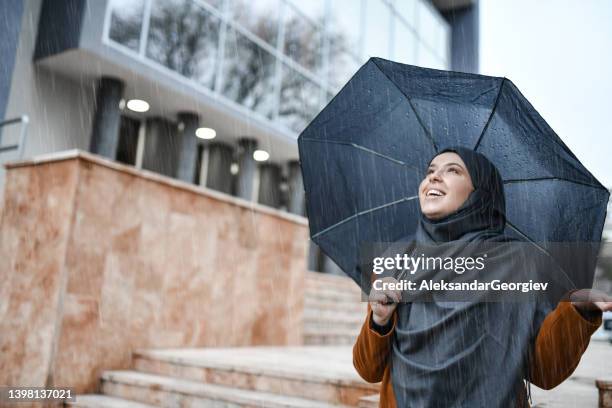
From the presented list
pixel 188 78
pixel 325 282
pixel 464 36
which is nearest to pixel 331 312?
pixel 325 282

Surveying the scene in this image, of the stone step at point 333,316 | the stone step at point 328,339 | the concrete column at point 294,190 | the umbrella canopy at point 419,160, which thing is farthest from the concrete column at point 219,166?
the umbrella canopy at point 419,160

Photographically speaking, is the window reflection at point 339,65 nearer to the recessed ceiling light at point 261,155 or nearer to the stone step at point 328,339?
the recessed ceiling light at point 261,155

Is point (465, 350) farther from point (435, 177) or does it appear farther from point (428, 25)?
point (428, 25)

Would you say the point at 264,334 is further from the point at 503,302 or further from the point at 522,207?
the point at 503,302

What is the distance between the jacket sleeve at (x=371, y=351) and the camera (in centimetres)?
193

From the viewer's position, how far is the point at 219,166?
1373 cm

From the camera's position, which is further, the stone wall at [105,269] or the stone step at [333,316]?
the stone step at [333,316]

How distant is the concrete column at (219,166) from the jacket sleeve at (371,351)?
39.2 ft

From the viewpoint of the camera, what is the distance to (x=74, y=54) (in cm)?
975

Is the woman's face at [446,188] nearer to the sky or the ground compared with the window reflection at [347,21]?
nearer to the ground

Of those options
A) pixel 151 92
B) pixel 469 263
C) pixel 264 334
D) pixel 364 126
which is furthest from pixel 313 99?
pixel 469 263

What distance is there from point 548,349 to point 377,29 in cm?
1596

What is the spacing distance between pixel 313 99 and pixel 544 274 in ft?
42.1

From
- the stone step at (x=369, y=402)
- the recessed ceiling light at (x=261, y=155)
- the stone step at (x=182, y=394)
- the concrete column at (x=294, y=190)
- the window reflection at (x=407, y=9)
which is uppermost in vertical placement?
the window reflection at (x=407, y=9)
